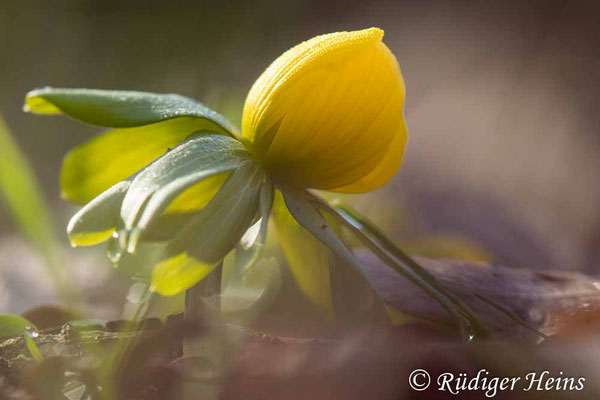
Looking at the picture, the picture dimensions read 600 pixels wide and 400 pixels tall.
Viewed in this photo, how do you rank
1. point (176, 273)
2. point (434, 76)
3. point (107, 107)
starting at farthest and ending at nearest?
point (434, 76)
point (107, 107)
point (176, 273)

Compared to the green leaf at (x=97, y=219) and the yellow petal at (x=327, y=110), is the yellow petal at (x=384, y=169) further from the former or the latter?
the green leaf at (x=97, y=219)

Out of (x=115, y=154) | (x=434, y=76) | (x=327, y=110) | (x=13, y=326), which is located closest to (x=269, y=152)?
(x=327, y=110)

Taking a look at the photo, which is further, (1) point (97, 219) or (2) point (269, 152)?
(2) point (269, 152)

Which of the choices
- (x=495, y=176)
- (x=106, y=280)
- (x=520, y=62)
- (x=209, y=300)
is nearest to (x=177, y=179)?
(x=209, y=300)

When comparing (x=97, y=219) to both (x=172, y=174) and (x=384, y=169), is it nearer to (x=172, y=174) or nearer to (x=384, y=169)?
(x=172, y=174)

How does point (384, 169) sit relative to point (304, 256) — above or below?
above

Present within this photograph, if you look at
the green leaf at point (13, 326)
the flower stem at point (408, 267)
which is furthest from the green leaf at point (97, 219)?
the flower stem at point (408, 267)
